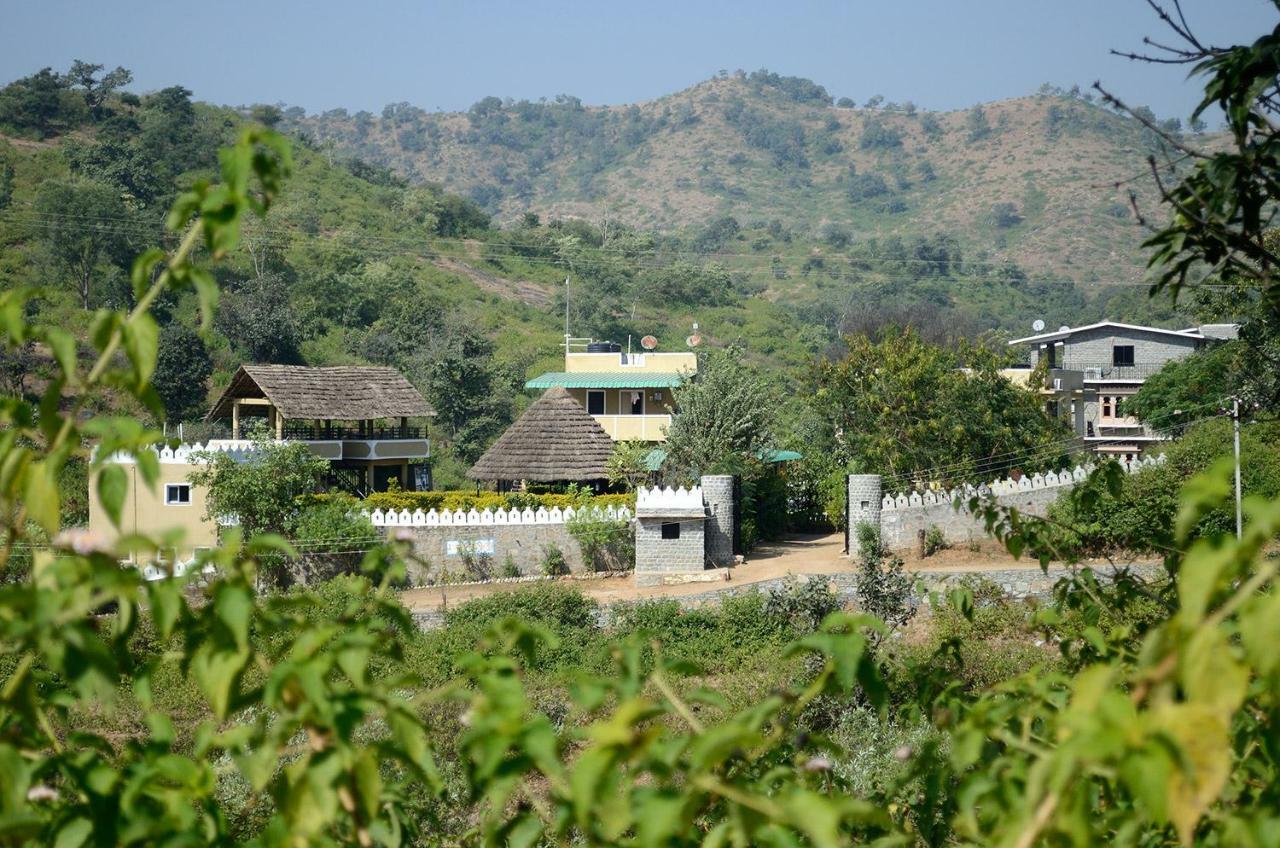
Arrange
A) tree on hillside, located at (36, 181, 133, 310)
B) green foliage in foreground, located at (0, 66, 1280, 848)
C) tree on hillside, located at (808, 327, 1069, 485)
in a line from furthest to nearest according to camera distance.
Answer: tree on hillside, located at (36, 181, 133, 310), tree on hillside, located at (808, 327, 1069, 485), green foliage in foreground, located at (0, 66, 1280, 848)

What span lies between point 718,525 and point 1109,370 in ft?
69.0

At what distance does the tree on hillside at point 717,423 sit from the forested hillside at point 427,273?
177 inches

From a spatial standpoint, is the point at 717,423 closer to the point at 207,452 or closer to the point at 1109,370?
the point at 207,452

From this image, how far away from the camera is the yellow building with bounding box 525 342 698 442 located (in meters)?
31.9

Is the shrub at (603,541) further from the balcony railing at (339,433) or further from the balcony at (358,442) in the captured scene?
the balcony railing at (339,433)

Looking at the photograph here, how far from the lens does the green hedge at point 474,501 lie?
2491cm

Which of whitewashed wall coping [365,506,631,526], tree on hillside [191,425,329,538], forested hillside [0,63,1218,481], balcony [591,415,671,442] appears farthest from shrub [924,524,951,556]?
tree on hillside [191,425,329,538]

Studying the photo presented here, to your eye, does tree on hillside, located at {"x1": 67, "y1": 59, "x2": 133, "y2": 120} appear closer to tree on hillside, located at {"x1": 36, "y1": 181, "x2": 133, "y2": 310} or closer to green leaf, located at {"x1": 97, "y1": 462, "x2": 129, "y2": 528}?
tree on hillside, located at {"x1": 36, "y1": 181, "x2": 133, "y2": 310}

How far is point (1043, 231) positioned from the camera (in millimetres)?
108125

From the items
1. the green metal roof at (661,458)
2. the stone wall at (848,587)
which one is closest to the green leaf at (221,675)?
the stone wall at (848,587)

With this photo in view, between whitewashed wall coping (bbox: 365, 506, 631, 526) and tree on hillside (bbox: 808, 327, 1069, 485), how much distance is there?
599 centimetres

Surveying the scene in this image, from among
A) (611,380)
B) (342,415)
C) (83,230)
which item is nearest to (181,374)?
(83,230)

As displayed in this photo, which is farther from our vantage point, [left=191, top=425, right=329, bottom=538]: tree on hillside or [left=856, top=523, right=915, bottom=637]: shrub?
[left=191, top=425, right=329, bottom=538]: tree on hillside

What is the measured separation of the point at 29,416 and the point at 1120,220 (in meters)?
113
